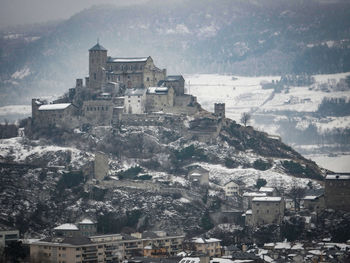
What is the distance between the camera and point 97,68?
158 metres

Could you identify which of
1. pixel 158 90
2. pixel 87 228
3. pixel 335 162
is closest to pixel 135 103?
pixel 158 90

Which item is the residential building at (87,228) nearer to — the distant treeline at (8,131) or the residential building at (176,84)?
the distant treeline at (8,131)

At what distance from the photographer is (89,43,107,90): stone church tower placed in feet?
516

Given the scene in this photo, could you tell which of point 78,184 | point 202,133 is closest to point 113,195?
point 78,184

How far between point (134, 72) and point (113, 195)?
26.2 m

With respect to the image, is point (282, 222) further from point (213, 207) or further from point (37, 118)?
point (37, 118)

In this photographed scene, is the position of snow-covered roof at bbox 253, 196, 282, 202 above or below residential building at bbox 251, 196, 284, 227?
above

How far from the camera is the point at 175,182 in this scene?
458ft

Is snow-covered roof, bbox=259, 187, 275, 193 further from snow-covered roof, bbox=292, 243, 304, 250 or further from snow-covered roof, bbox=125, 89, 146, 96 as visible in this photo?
snow-covered roof, bbox=125, 89, 146, 96

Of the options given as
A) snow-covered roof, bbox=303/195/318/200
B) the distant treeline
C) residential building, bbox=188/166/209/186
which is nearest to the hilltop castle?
the distant treeline

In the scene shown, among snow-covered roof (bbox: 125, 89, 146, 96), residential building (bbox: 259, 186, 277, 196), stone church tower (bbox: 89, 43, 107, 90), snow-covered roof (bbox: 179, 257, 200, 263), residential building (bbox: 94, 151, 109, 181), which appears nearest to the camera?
snow-covered roof (bbox: 179, 257, 200, 263)

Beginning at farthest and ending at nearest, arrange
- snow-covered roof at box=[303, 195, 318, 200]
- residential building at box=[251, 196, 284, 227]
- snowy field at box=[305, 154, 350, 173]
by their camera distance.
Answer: snowy field at box=[305, 154, 350, 173] → snow-covered roof at box=[303, 195, 318, 200] → residential building at box=[251, 196, 284, 227]

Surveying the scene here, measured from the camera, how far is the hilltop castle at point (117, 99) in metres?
152

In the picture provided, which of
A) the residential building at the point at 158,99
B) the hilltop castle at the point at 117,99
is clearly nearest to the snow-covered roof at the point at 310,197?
the hilltop castle at the point at 117,99
